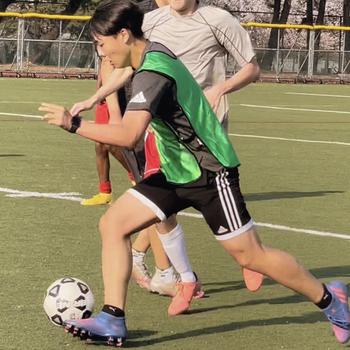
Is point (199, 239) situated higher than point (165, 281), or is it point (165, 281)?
point (165, 281)

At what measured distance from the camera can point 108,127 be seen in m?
5.61

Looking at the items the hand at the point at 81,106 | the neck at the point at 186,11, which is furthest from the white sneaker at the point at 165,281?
the neck at the point at 186,11

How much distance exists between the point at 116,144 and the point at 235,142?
11.9 meters

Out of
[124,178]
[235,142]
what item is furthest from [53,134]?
[124,178]

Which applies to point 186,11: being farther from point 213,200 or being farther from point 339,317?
point 339,317

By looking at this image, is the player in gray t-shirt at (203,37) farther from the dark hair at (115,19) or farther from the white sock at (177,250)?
the dark hair at (115,19)

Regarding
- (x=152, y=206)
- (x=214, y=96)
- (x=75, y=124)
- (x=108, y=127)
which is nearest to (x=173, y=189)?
(x=152, y=206)

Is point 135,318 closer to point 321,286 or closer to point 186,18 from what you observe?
point 321,286

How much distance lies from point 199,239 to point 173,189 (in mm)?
3440

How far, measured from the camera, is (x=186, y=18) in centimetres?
767

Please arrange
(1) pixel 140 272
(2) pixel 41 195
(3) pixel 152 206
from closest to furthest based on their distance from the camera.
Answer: (3) pixel 152 206 < (1) pixel 140 272 < (2) pixel 41 195

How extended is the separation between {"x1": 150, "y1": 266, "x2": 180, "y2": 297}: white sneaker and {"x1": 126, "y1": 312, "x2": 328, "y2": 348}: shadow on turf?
0.71 m

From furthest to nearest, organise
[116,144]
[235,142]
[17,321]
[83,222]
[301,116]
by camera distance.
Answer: [301,116] < [235,142] < [83,222] < [17,321] < [116,144]

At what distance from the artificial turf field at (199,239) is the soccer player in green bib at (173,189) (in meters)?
0.31
